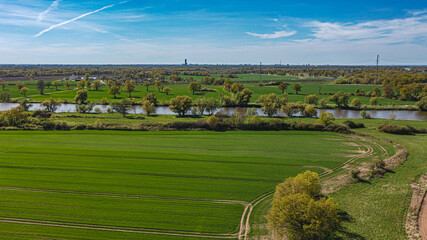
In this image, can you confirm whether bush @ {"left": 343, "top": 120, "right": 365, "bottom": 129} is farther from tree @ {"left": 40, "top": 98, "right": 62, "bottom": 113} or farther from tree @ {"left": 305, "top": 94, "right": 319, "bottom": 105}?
tree @ {"left": 40, "top": 98, "right": 62, "bottom": 113}

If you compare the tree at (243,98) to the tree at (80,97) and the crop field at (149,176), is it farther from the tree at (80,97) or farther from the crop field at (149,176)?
the tree at (80,97)

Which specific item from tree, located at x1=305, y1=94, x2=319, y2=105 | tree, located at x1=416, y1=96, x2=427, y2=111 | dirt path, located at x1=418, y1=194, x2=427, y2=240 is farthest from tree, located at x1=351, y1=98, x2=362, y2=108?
dirt path, located at x1=418, y1=194, x2=427, y2=240

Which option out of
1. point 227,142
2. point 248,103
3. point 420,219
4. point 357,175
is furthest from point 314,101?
point 420,219

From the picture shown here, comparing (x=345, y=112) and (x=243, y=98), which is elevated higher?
(x=243, y=98)

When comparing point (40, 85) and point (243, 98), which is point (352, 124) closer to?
point (243, 98)

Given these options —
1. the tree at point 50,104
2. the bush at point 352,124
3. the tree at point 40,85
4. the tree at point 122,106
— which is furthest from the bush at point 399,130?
the tree at point 40,85

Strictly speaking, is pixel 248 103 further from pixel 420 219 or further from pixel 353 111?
pixel 420 219

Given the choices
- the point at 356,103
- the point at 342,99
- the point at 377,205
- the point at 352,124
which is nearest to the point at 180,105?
the point at 352,124

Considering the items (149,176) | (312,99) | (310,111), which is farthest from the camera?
(312,99)

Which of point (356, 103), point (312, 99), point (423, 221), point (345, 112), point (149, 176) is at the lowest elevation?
point (423, 221)

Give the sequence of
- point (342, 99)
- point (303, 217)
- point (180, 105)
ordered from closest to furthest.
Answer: point (303, 217)
point (180, 105)
point (342, 99)
